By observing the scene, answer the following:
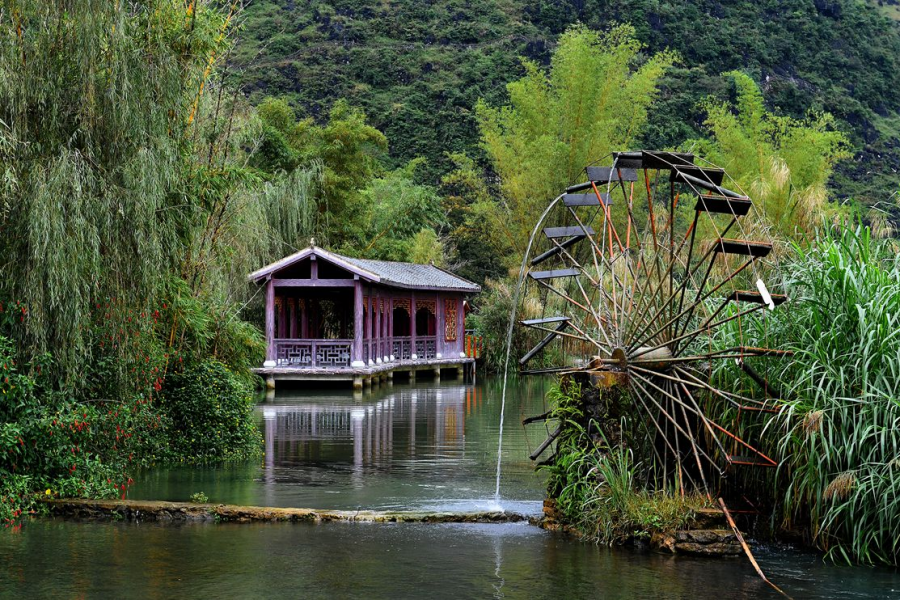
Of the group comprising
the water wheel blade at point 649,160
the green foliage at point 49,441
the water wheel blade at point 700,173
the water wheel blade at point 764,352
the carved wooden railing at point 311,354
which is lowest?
the green foliage at point 49,441

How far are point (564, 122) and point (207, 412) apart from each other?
76.0ft

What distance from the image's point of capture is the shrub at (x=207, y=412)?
1468 cm

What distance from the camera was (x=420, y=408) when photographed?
24250 mm

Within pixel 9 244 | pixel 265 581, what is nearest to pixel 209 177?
pixel 9 244

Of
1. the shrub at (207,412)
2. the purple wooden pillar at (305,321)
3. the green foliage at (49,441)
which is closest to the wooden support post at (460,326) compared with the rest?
the purple wooden pillar at (305,321)

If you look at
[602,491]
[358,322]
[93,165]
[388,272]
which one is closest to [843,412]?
[602,491]

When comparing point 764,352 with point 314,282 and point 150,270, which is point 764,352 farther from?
point 314,282

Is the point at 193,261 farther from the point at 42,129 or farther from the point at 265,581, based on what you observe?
the point at 265,581

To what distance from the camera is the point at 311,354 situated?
97.6 feet

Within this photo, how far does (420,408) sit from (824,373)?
15.1m

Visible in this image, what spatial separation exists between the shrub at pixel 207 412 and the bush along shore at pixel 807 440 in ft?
17.4

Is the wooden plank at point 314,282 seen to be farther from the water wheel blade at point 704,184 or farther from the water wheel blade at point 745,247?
the water wheel blade at point 745,247

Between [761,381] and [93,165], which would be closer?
[761,381]

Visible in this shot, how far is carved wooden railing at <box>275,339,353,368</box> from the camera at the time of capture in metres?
29.6
